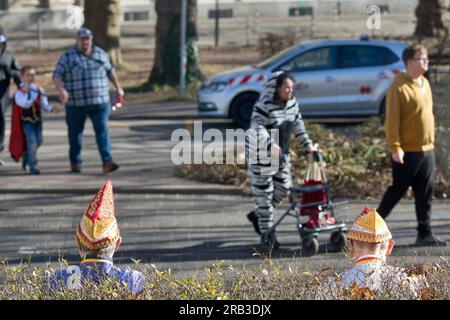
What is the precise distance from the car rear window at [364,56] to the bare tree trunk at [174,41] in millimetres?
5287

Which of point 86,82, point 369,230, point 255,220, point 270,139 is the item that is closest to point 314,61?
point 86,82

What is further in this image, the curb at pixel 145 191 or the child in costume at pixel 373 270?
the curb at pixel 145 191

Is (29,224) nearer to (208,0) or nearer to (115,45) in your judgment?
(115,45)

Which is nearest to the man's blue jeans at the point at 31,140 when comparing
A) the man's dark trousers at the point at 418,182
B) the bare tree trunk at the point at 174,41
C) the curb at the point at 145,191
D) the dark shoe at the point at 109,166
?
the dark shoe at the point at 109,166

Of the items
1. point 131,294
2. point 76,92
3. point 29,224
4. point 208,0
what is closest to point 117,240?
point 131,294

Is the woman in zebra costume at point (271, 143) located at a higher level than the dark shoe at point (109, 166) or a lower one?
higher

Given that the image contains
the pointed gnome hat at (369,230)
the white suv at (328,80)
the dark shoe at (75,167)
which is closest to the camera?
the pointed gnome hat at (369,230)

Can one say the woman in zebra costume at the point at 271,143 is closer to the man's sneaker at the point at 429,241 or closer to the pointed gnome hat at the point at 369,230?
the man's sneaker at the point at 429,241

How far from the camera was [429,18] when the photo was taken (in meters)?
30.8

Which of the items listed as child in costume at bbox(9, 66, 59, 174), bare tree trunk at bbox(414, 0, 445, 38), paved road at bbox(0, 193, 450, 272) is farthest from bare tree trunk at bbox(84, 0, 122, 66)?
paved road at bbox(0, 193, 450, 272)

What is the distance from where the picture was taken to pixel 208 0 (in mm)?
44250

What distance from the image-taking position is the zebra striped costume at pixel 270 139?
10.2m

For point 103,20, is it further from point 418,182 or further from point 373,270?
point 373,270

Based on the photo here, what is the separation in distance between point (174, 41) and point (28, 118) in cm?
990
